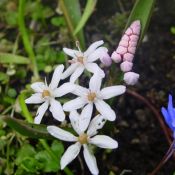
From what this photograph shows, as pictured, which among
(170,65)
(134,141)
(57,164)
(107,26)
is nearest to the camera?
(57,164)

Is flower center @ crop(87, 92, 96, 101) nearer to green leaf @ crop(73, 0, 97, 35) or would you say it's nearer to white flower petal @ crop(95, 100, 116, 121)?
white flower petal @ crop(95, 100, 116, 121)

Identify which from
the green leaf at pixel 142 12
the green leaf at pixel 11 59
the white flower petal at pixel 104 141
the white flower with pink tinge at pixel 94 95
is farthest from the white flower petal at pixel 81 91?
the green leaf at pixel 11 59

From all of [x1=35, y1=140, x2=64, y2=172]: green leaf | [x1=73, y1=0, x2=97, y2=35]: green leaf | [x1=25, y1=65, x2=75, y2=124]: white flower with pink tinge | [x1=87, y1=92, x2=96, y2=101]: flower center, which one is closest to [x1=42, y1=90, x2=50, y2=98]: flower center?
[x1=25, y1=65, x2=75, y2=124]: white flower with pink tinge

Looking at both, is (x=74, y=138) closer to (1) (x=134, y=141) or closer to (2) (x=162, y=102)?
(1) (x=134, y=141)

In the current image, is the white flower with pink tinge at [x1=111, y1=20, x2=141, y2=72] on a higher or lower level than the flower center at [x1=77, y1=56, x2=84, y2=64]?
higher

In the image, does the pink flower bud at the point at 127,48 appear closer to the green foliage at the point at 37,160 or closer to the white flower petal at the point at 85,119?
the white flower petal at the point at 85,119

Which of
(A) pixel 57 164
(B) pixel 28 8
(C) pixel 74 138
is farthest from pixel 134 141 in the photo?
(B) pixel 28 8
